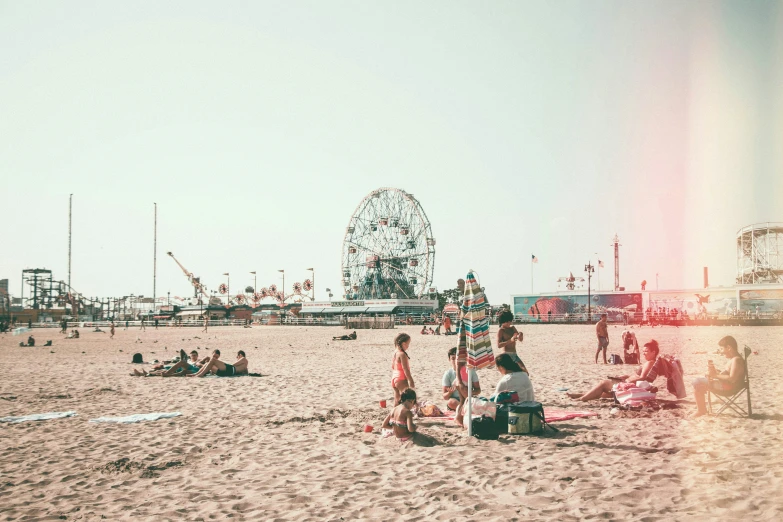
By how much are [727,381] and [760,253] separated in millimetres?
86779

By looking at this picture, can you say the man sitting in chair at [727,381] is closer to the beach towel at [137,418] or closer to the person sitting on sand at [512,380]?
the person sitting on sand at [512,380]

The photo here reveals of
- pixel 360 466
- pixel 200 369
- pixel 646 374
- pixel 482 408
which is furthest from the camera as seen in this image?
pixel 200 369

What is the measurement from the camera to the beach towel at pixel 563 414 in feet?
26.6

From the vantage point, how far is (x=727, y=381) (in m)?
7.84

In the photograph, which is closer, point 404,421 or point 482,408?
point 404,421

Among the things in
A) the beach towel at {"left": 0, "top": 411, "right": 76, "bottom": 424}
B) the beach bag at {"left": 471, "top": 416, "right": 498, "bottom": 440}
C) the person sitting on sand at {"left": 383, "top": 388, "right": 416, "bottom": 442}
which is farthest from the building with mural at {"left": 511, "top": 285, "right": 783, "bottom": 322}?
the beach towel at {"left": 0, "top": 411, "right": 76, "bottom": 424}

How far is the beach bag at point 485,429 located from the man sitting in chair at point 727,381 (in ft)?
9.58

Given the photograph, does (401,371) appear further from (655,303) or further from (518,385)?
(655,303)

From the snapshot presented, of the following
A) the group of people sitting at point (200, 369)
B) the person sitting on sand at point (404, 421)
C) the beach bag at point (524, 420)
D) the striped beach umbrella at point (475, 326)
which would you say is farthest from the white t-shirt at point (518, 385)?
the group of people sitting at point (200, 369)

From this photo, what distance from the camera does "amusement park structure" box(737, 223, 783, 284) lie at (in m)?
79.2

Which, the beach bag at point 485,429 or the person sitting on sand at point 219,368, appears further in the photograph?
the person sitting on sand at point 219,368

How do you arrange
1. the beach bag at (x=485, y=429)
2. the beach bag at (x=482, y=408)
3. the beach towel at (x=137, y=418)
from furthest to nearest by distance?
the beach towel at (x=137, y=418) < the beach bag at (x=482, y=408) < the beach bag at (x=485, y=429)

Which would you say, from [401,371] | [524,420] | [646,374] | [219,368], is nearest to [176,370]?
[219,368]

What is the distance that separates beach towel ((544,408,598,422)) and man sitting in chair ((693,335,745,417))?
136cm
